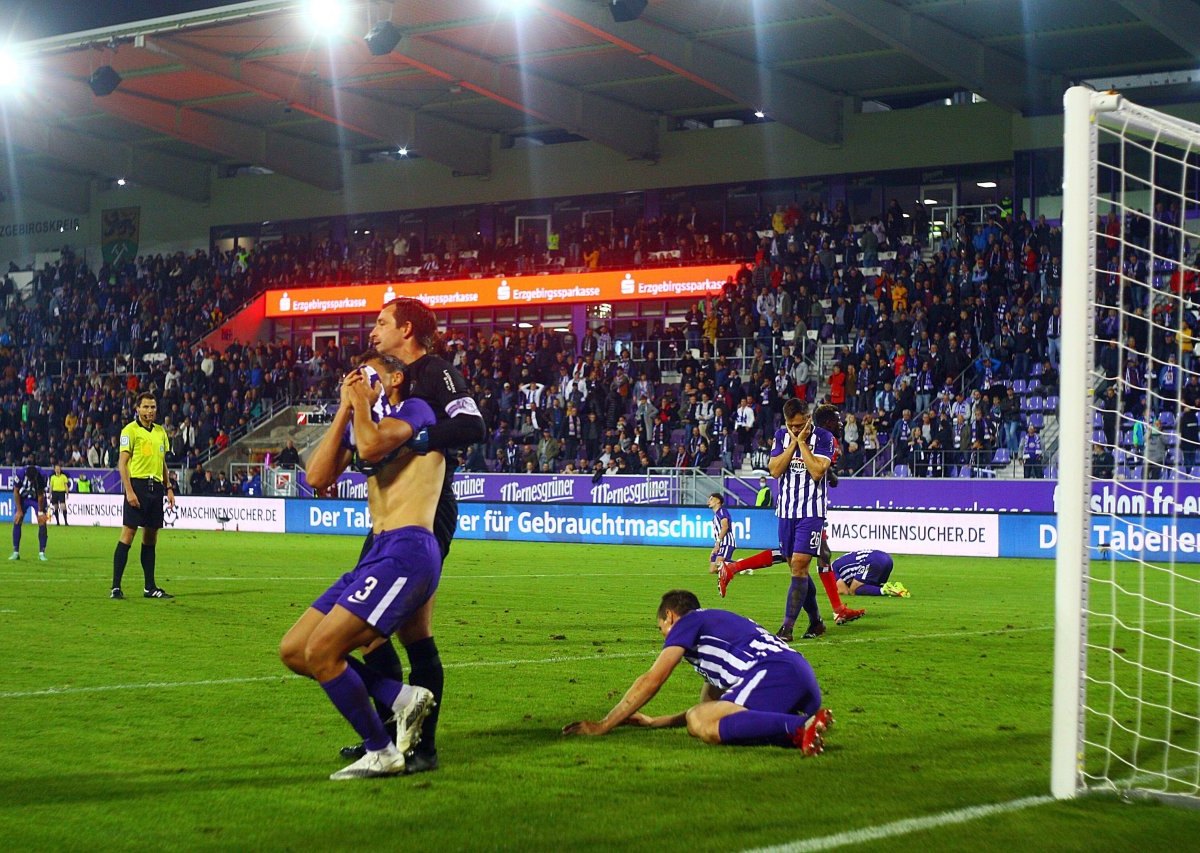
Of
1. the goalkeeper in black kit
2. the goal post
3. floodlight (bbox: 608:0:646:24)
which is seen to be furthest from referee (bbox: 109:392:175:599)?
floodlight (bbox: 608:0:646:24)

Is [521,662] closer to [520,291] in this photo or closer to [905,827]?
[905,827]

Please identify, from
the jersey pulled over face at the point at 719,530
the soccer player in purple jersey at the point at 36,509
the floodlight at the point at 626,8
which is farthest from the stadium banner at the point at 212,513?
the jersey pulled over face at the point at 719,530

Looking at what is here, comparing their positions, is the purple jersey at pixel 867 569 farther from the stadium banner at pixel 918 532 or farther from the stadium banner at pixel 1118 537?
the stadium banner at pixel 918 532

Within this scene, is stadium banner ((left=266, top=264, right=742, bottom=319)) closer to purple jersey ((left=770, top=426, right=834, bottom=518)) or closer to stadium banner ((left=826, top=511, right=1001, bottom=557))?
stadium banner ((left=826, top=511, right=1001, bottom=557))

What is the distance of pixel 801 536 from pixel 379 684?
5964mm

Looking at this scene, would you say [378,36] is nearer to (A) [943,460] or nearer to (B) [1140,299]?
(A) [943,460]

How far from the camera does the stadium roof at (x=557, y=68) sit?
1233 inches

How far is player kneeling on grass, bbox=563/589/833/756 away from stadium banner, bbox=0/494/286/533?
2786 cm

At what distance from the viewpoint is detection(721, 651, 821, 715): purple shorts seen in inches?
275

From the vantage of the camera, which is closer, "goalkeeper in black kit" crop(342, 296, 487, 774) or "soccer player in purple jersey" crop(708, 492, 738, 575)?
"goalkeeper in black kit" crop(342, 296, 487, 774)

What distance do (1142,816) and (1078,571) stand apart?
98cm

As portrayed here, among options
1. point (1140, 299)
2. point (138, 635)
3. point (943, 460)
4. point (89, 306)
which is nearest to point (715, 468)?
point (943, 460)

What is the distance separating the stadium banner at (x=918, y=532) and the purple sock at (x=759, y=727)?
18.3m

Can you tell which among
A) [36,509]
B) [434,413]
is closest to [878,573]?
[434,413]
